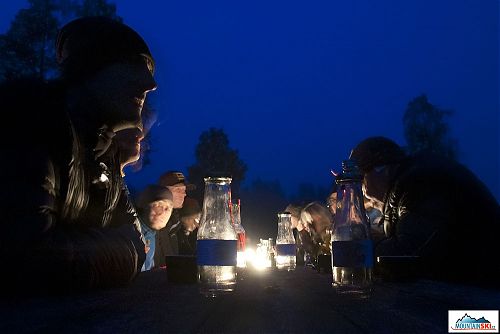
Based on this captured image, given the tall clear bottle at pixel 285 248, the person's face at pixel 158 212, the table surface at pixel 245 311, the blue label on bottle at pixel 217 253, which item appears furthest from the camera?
the person's face at pixel 158 212

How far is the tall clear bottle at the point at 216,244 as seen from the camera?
5.37 feet

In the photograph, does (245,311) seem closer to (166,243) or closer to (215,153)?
(166,243)

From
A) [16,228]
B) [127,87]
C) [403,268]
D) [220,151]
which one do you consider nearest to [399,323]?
[403,268]

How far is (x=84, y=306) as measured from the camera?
1.35m

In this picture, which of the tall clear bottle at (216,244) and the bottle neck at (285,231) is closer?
the tall clear bottle at (216,244)

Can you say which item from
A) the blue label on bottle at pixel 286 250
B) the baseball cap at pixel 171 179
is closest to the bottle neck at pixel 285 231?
the blue label on bottle at pixel 286 250

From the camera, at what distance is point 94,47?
99.7 inches

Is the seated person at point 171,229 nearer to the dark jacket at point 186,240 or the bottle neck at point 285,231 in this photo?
the dark jacket at point 186,240

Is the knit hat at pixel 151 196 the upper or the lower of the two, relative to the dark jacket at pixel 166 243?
upper

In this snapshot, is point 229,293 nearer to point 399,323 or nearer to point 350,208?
point 350,208

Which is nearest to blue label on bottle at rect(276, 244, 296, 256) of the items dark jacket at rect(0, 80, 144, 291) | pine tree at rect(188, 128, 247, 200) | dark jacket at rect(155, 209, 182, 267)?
dark jacket at rect(0, 80, 144, 291)
